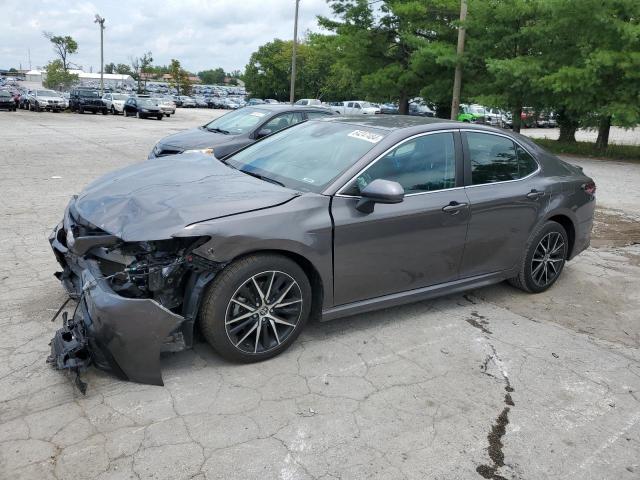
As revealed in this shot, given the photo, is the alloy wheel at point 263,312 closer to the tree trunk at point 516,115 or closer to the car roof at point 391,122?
the car roof at point 391,122

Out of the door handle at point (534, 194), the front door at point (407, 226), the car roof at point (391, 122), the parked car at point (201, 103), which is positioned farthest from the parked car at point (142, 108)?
the front door at point (407, 226)

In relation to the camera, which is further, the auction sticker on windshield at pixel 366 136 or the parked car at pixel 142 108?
the parked car at pixel 142 108

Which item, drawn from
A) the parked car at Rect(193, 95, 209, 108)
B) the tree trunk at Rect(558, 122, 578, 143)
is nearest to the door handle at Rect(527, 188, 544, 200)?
the tree trunk at Rect(558, 122, 578, 143)

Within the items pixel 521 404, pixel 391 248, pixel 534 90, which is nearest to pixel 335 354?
pixel 391 248

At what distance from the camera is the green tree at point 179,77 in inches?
3349

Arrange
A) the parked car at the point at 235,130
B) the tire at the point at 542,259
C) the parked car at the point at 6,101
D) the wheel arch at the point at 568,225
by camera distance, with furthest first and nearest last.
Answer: the parked car at the point at 6,101
the parked car at the point at 235,130
the wheel arch at the point at 568,225
the tire at the point at 542,259

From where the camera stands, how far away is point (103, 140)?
1775cm

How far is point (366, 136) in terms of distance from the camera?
14.0 feet

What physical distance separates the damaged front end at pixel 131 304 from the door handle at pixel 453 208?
72.9 inches

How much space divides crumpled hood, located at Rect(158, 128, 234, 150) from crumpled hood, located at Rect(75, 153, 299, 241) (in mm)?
5095

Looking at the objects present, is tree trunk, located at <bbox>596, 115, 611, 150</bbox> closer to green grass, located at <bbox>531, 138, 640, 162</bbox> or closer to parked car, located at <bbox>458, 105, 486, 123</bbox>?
green grass, located at <bbox>531, 138, 640, 162</bbox>

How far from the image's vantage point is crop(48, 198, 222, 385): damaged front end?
3.07 meters

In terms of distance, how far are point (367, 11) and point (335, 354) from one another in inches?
981

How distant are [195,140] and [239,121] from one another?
3.70ft
